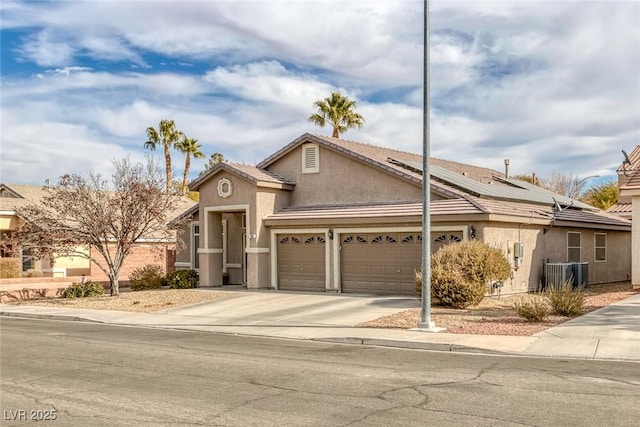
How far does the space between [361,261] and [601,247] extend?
480 inches

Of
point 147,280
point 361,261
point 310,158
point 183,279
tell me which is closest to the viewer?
point 361,261

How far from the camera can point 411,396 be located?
8.87 m

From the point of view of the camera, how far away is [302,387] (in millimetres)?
9523

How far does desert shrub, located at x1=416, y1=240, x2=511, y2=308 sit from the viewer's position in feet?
61.5

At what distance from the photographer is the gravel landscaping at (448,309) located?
50.4 feet

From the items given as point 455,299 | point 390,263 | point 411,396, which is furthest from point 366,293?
point 411,396

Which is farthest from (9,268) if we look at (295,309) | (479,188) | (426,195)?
(426,195)

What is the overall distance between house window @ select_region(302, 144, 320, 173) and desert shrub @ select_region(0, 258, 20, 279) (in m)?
14.8

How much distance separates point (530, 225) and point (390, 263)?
17.6 ft

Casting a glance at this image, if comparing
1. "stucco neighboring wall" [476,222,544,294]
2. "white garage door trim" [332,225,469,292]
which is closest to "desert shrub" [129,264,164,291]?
"white garage door trim" [332,225,469,292]

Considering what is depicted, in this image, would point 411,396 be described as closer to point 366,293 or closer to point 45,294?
point 366,293

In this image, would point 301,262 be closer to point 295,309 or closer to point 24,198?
point 295,309

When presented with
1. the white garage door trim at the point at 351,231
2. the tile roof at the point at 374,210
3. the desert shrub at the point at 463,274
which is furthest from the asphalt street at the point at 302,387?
the white garage door trim at the point at 351,231

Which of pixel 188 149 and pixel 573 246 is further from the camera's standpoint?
pixel 188 149
